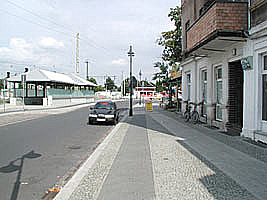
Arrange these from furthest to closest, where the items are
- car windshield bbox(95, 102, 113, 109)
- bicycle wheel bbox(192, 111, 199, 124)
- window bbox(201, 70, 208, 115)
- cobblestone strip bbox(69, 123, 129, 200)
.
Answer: car windshield bbox(95, 102, 113, 109), window bbox(201, 70, 208, 115), bicycle wheel bbox(192, 111, 199, 124), cobblestone strip bbox(69, 123, 129, 200)

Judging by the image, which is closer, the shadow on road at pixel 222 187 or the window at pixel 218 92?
the shadow on road at pixel 222 187

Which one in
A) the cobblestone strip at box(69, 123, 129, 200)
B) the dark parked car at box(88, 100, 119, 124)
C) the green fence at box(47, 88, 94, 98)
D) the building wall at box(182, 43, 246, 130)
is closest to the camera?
the cobblestone strip at box(69, 123, 129, 200)

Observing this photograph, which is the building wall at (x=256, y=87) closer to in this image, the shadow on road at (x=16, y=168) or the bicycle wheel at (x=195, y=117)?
the bicycle wheel at (x=195, y=117)

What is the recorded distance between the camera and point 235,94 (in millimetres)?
12445

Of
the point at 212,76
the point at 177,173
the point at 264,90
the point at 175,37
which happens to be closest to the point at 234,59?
the point at 264,90

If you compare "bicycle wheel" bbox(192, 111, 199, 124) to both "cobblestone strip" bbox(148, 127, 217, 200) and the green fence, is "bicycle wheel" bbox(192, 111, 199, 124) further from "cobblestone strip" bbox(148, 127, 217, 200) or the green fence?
the green fence

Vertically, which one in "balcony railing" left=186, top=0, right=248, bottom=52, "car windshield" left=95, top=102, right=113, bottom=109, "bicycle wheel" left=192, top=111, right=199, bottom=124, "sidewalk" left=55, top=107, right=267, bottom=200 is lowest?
"sidewalk" left=55, top=107, right=267, bottom=200

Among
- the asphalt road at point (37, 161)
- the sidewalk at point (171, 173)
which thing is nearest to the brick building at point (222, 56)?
the sidewalk at point (171, 173)

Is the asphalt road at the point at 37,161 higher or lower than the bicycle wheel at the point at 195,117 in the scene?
lower

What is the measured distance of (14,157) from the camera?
778 centimetres

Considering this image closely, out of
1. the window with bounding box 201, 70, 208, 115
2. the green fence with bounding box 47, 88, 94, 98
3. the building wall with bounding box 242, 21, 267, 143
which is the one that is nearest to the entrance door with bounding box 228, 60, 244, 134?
the building wall with bounding box 242, 21, 267, 143

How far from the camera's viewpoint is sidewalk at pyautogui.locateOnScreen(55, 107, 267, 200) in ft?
16.0

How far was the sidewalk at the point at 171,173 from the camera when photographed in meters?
4.87

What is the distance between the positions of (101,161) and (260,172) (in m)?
3.87
